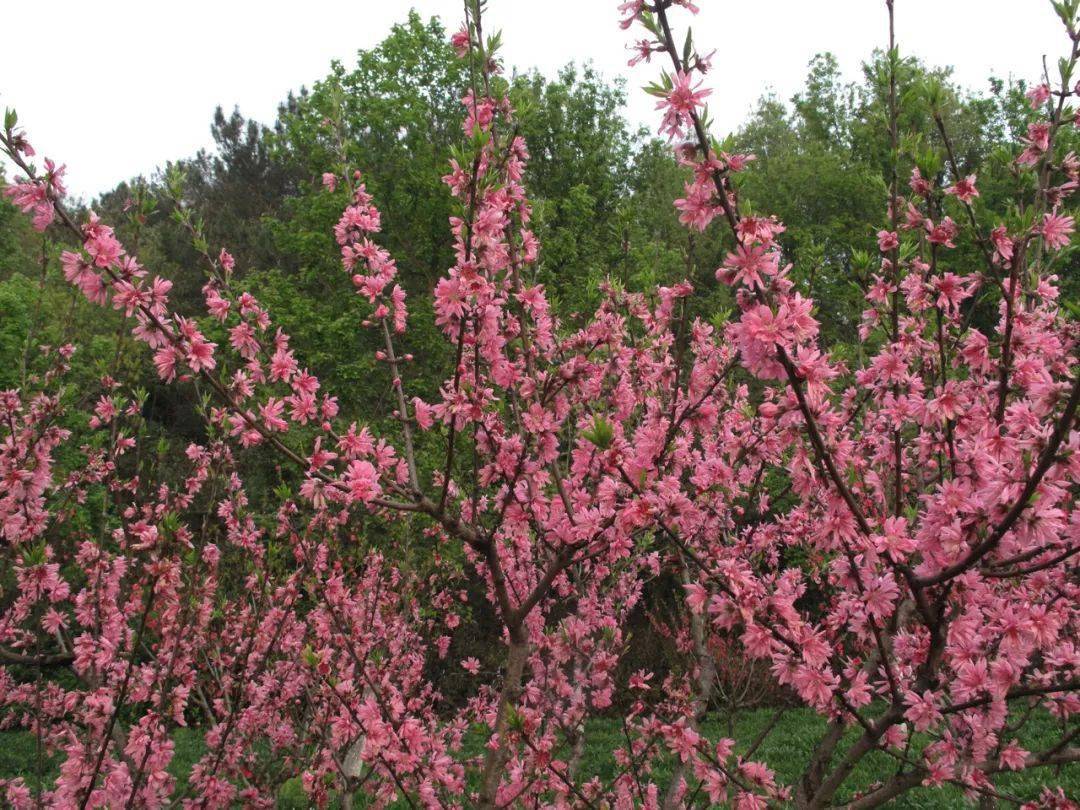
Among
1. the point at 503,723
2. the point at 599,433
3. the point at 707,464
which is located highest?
the point at 707,464

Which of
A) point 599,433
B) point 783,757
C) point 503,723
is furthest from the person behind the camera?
point 783,757

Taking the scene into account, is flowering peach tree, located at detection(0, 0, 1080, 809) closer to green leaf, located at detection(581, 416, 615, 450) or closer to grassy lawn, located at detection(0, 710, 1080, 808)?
green leaf, located at detection(581, 416, 615, 450)

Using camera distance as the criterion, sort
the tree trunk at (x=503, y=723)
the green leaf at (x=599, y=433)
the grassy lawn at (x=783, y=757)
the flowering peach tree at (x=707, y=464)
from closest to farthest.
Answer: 1. the flowering peach tree at (x=707, y=464)
2. the green leaf at (x=599, y=433)
3. the tree trunk at (x=503, y=723)
4. the grassy lawn at (x=783, y=757)

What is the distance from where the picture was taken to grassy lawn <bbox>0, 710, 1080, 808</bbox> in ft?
23.9

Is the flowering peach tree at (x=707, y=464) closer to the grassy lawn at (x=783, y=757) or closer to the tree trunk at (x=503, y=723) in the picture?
the tree trunk at (x=503, y=723)

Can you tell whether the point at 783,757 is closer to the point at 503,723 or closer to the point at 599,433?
the point at 503,723

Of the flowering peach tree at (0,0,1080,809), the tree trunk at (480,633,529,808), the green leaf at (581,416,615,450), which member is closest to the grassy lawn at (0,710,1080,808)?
the flowering peach tree at (0,0,1080,809)

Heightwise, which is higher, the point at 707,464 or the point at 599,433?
the point at 707,464

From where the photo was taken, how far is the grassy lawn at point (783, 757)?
7285 mm

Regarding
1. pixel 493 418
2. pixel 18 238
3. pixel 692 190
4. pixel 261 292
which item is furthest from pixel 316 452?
pixel 18 238

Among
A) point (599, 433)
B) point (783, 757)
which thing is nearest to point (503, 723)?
point (599, 433)

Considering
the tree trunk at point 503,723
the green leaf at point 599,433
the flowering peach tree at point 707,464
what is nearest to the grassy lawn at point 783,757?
the flowering peach tree at point 707,464

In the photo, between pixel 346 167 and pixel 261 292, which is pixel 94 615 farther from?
pixel 261 292

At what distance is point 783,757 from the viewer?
32.1 feet
